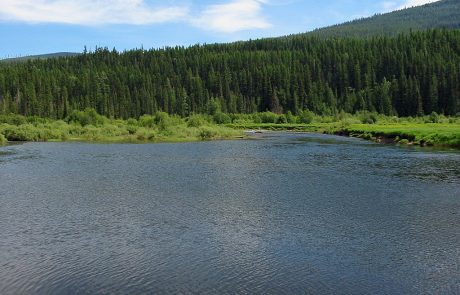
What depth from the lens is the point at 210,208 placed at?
3369 cm

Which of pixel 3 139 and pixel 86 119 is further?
pixel 86 119

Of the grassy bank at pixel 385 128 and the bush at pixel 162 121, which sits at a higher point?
the bush at pixel 162 121

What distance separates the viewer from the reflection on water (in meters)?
20.2

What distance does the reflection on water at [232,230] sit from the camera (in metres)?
20.2

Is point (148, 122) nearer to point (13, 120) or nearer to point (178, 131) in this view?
point (178, 131)

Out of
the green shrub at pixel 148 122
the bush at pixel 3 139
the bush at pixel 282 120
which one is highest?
the green shrub at pixel 148 122

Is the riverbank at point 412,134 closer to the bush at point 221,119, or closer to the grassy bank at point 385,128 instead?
the grassy bank at point 385,128

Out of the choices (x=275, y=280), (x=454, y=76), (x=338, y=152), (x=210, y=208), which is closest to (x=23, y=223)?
(x=210, y=208)

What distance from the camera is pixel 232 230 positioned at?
91.6 ft

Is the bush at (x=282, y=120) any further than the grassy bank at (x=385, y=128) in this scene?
Yes

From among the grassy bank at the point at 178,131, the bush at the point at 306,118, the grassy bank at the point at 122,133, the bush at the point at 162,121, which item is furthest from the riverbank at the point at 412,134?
the bush at the point at 162,121

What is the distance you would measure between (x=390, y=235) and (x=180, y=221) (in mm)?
11634

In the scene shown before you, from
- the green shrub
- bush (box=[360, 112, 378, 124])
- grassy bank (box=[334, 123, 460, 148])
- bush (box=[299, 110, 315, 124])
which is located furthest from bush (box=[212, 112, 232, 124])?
grassy bank (box=[334, 123, 460, 148])

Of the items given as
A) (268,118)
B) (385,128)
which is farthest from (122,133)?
(268,118)
